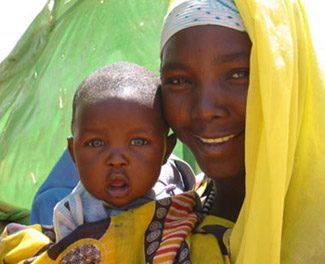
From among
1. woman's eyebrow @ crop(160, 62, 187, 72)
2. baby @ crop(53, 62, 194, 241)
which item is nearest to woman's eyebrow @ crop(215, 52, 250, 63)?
woman's eyebrow @ crop(160, 62, 187, 72)

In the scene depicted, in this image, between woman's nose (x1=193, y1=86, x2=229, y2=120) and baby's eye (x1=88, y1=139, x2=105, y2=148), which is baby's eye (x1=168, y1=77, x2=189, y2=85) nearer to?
woman's nose (x1=193, y1=86, x2=229, y2=120)

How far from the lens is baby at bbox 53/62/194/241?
1.56m


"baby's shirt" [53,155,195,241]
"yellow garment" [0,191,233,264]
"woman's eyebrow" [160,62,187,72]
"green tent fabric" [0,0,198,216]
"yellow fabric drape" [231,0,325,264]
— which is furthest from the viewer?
"green tent fabric" [0,0,198,216]

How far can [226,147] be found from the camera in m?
1.44

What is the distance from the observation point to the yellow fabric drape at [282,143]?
117cm

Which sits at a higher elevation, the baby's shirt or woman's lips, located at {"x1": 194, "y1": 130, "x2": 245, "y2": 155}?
woman's lips, located at {"x1": 194, "y1": 130, "x2": 245, "y2": 155}

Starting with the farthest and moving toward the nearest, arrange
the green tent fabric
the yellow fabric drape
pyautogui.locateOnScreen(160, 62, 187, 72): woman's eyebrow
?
the green tent fabric < pyautogui.locateOnScreen(160, 62, 187, 72): woman's eyebrow < the yellow fabric drape

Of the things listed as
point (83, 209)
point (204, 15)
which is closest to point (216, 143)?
point (204, 15)

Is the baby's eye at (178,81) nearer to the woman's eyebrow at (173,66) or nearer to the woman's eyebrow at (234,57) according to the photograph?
the woman's eyebrow at (173,66)

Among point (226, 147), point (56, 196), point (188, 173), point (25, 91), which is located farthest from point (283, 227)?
point (25, 91)

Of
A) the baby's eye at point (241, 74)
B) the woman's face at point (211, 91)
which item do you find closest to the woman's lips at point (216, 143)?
the woman's face at point (211, 91)

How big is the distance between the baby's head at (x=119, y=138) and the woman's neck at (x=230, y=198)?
0.21m

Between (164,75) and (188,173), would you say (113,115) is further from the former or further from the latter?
(188,173)

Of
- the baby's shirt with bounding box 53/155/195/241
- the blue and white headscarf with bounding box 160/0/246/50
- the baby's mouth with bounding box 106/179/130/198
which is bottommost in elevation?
the baby's shirt with bounding box 53/155/195/241
